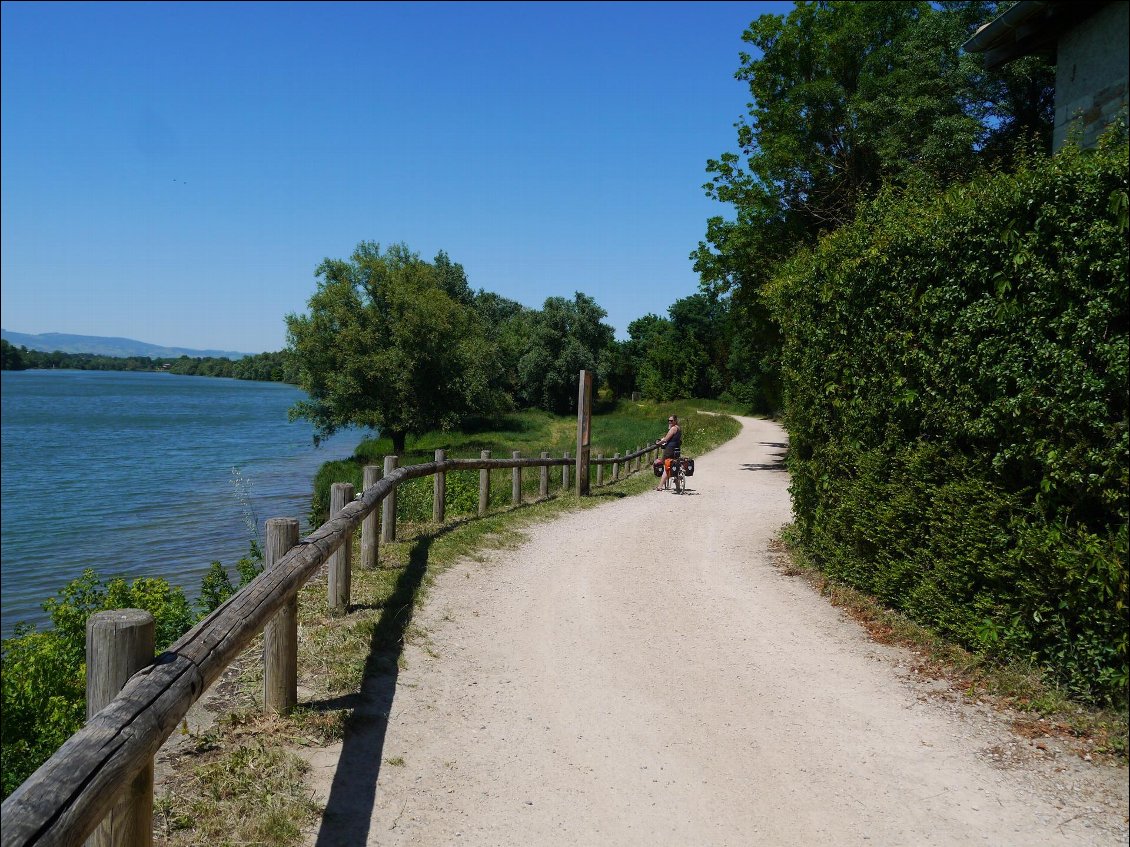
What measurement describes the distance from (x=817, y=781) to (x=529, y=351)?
2422 inches

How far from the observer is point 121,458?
38.0 meters

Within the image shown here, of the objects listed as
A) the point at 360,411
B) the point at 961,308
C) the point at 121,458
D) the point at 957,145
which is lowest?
the point at 121,458

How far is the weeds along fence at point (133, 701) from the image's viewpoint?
2.35 meters

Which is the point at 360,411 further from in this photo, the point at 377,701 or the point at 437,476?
the point at 377,701

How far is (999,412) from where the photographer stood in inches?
224

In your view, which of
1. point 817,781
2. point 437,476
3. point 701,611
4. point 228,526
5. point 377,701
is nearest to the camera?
point 817,781

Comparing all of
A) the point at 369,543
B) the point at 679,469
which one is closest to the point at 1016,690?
the point at 369,543

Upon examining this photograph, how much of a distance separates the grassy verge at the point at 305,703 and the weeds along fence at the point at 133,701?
0.34 metres

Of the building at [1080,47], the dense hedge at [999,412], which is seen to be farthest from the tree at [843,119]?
the dense hedge at [999,412]

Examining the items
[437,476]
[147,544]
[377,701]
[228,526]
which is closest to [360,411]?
[228,526]

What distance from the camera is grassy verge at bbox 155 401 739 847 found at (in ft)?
12.7

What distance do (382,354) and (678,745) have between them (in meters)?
33.5

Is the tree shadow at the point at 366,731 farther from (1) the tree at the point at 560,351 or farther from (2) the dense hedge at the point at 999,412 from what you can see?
(1) the tree at the point at 560,351

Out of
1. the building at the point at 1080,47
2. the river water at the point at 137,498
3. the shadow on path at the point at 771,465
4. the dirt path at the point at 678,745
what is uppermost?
the building at the point at 1080,47
